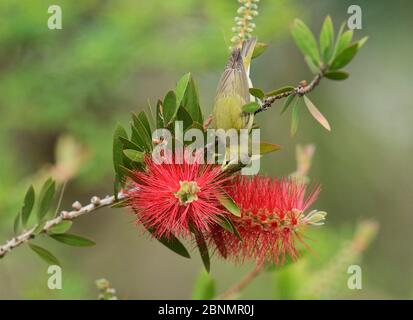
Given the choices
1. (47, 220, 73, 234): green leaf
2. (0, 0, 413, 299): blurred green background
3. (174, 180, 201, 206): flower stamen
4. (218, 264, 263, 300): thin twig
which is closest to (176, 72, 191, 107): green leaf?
(174, 180, 201, 206): flower stamen

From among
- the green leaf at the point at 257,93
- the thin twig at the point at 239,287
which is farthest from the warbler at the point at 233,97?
the thin twig at the point at 239,287

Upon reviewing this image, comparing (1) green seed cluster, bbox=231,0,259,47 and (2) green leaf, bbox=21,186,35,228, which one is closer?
(1) green seed cluster, bbox=231,0,259,47

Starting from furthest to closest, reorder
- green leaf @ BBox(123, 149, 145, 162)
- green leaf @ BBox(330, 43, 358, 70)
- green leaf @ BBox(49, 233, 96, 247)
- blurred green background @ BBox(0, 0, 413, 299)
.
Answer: blurred green background @ BBox(0, 0, 413, 299), green leaf @ BBox(49, 233, 96, 247), green leaf @ BBox(123, 149, 145, 162), green leaf @ BBox(330, 43, 358, 70)

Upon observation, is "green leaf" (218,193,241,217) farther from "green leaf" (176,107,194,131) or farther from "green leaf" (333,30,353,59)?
"green leaf" (333,30,353,59)

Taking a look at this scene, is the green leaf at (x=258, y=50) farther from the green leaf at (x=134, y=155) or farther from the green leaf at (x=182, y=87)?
the green leaf at (x=134, y=155)

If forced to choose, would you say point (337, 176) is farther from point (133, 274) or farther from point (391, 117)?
point (133, 274)

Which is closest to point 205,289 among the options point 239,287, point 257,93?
point 239,287
